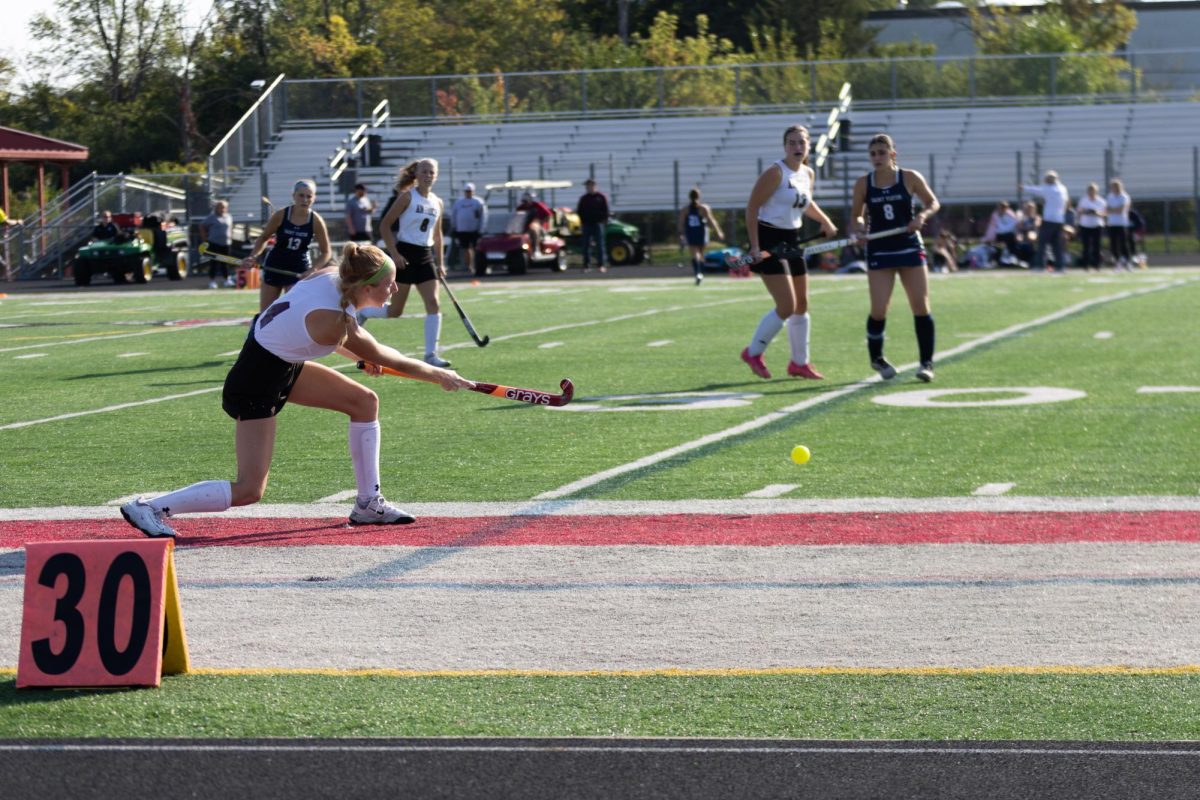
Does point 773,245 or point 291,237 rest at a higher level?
point 291,237

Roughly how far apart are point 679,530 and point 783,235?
6919 mm

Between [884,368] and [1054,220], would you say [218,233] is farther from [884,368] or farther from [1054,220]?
[884,368]

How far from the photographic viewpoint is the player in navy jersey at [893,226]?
15.2 m

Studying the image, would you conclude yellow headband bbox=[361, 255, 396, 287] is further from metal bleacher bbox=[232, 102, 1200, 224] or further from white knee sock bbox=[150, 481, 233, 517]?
metal bleacher bbox=[232, 102, 1200, 224]

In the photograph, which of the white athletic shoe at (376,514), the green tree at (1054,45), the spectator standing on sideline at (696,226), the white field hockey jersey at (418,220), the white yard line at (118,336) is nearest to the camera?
the white athletic shoe at (376,514)

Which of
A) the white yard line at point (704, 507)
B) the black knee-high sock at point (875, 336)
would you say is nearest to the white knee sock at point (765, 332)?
the black knee-high sock at point (875, 336)

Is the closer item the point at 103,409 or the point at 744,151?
the point at 103,409

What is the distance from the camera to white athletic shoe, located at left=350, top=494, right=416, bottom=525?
9.05 m

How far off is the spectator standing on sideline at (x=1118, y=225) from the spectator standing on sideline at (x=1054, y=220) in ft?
3.16

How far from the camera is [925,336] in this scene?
50.9 feet

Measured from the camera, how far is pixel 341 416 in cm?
1374

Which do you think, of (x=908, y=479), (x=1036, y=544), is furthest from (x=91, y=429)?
(x=1036, y=544)

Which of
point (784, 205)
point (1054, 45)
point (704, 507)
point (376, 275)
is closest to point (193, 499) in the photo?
point (376, 275)

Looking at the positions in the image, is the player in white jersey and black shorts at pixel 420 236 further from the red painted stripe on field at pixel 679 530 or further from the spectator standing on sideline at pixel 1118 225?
the spectator standing on sideline at pixel 1118 225
